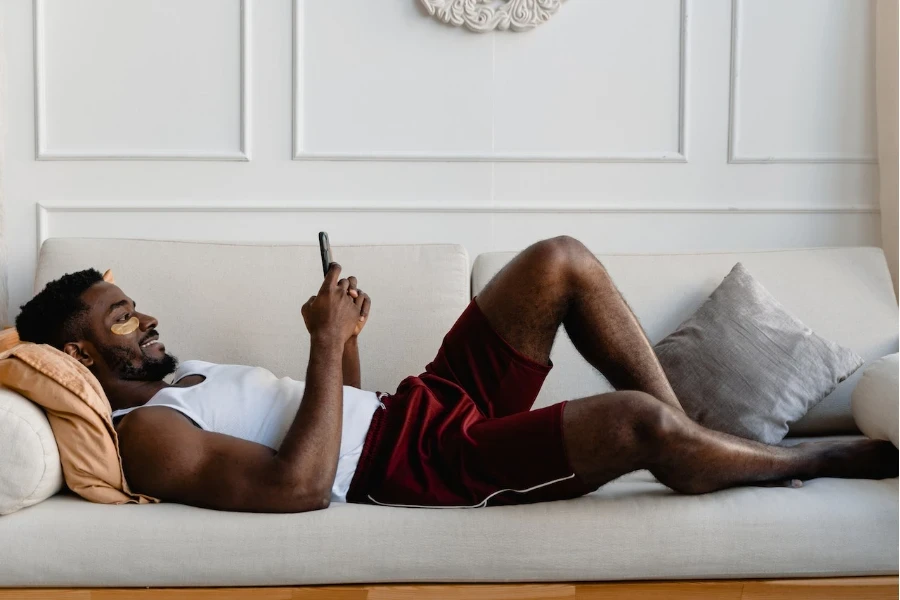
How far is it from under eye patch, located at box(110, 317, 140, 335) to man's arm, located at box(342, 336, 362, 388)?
0.46m

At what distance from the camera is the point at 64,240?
7.36 feet

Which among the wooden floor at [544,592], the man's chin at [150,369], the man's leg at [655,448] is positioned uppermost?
the man's chin at [150,369]

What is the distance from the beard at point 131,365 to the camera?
1.79m

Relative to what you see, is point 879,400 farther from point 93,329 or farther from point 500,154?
point 93,329

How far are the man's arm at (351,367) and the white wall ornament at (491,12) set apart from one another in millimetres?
1112

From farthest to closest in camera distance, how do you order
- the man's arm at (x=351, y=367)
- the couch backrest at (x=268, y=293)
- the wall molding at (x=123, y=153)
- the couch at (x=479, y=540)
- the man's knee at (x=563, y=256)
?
1. the wall molding at (x=123, y=153)
2. the couch backrest at (x=268, y=293)
3. the man's arm at (x=351, y=367)
4. the man's knee at (x=563, y=256)
5. the couch at (x=479, y=540)

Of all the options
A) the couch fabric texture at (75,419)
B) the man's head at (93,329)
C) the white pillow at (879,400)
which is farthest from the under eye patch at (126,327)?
the white pillow at (879,400)

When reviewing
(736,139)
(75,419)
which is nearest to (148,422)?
(75,419)

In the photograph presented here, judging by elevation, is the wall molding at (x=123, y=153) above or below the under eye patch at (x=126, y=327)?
above

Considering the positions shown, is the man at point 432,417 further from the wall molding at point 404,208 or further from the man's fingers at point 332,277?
the wall molding at point 404,208

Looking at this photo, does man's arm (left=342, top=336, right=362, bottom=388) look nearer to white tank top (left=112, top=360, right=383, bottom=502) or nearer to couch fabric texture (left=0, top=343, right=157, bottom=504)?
white tank top (left=112, top=360, right=383, bottom=502)

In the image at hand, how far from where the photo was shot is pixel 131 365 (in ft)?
5.90

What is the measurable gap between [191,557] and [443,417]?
0.54m

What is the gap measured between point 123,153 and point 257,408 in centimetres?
121
